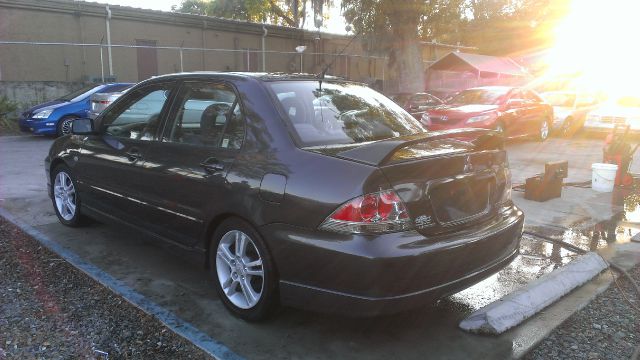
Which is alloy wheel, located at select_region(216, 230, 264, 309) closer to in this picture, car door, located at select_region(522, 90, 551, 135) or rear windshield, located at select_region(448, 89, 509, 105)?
rear windshield, located at select_region(448, 89, 509, 105)

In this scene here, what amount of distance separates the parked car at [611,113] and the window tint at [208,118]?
12679mm

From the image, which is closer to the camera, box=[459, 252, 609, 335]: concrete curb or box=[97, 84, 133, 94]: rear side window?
box=[459, 252, 609, 335]: concrete curb

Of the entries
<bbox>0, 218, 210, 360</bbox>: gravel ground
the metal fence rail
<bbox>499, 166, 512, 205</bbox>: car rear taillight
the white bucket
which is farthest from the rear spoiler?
the metal fence rail

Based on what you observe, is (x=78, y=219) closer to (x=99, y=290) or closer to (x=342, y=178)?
(x=99, y=290)

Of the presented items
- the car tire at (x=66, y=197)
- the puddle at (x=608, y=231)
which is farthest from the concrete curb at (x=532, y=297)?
the car tire at (x=66, y=197)

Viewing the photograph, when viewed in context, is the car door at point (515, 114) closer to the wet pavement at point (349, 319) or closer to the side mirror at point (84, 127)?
the wet pavement at point (349, 319)

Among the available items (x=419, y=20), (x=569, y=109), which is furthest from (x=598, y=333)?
(x=419, y=20)

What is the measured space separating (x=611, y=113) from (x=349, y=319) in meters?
13.2

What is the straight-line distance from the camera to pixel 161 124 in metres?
4.11

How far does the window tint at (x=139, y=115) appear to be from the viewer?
13.9 feet

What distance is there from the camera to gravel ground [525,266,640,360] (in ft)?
10.2

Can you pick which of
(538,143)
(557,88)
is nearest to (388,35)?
(557,88)

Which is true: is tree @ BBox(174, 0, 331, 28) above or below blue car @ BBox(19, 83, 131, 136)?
above

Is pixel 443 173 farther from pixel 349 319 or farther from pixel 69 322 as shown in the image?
pixel 69 322
